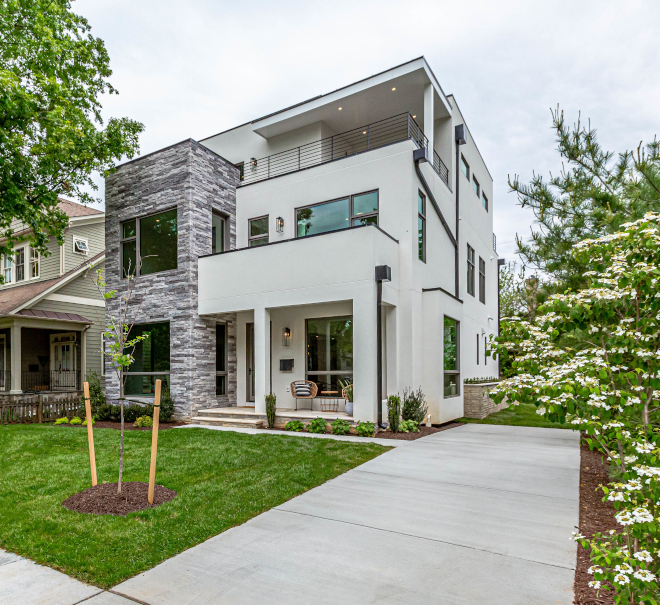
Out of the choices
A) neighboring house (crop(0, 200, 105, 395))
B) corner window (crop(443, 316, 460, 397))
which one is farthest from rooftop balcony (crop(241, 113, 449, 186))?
neighboring house (crop(0, 200, 105, 395))

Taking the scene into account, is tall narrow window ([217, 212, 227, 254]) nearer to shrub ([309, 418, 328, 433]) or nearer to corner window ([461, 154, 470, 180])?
shrub ([309, 418, 328, 433])

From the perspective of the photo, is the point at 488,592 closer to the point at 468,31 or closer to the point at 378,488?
the point at 378,488

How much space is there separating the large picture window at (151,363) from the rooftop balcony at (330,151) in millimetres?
4804

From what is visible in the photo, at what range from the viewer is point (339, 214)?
1083cm

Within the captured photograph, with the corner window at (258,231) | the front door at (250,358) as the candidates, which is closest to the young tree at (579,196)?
the corner window at (258,231)

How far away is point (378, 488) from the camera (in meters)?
5.16

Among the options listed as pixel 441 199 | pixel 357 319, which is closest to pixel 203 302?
pixel 357 319

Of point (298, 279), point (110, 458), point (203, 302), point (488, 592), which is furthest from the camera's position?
point (203, 302)

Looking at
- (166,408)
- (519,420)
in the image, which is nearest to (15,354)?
(166,408)

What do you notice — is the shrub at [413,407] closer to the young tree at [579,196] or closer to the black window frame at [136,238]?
the young tree at [579,196]

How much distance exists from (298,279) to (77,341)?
1013cm

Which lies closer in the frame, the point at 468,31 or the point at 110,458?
the point at 110,458

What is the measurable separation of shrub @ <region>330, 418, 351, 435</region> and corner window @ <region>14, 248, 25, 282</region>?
1411 cm

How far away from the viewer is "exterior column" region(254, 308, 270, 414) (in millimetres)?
10172
